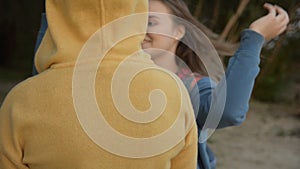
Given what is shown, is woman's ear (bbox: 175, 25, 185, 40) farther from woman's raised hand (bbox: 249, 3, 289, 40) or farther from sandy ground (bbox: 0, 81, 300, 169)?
sandy ground (bbox: 0, 81, 300, 169)

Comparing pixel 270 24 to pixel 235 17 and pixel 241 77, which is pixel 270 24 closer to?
pixel 241 77

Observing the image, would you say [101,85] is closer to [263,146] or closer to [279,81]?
[263,146]

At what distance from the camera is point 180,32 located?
1.65 metres

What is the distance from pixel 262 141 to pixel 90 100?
4413 millimetres

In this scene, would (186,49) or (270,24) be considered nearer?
(270,24)

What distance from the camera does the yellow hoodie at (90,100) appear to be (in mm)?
1104

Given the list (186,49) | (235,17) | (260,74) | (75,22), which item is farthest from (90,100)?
(260,74)

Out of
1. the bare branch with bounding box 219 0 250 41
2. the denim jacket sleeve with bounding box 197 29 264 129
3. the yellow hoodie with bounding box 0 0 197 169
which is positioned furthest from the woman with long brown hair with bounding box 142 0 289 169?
the bare branch with bounding box 219 0 250 41

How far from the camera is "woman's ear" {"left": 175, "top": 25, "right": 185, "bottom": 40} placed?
5.36ft

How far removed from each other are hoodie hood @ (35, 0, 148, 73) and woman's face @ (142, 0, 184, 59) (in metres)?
0.41

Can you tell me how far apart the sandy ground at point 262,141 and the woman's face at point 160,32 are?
9.54ft

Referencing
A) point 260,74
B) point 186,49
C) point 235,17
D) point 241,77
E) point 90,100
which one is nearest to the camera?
point 90,100

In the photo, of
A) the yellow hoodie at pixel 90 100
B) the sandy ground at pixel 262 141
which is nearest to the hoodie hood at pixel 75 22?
the yellow hoodie at pixel 90 100

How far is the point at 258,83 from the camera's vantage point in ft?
23.2
